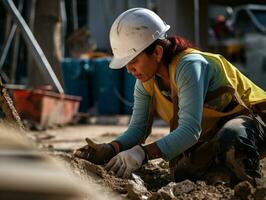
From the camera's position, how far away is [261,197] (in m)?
3.45

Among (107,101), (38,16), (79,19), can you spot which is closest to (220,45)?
(107,101)

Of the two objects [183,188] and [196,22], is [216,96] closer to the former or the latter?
[183,188]

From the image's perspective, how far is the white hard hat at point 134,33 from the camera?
3.87m

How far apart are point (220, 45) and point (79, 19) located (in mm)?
8690

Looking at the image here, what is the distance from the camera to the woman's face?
387 centimetres

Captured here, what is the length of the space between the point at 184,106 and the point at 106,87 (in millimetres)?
11077

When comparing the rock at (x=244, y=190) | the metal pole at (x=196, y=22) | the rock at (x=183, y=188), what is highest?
the rock at (x=244, y=190)

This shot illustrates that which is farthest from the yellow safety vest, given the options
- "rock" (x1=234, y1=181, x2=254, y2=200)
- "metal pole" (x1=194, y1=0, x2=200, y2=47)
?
"metal pole" (x1=194, y1=0, x2=200, y2=47)

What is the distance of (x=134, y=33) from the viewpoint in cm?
388

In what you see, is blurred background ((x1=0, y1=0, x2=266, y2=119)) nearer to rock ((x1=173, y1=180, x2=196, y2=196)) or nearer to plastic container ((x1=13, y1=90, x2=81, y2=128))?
plastic container ((x1=13, y1=90, x2=81, y2=128))

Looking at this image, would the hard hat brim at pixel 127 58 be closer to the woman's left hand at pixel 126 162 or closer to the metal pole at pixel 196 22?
the woman's left hand at pixel 126 162

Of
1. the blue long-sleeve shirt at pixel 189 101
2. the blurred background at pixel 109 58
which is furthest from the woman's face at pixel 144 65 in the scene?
the blurred background at pixel 109 58

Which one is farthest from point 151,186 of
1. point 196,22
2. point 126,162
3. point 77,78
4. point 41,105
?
point 77,78

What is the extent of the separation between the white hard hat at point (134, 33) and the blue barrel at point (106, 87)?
10.6 m
